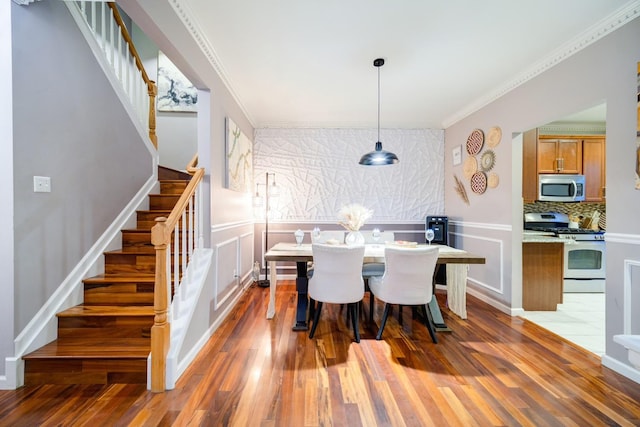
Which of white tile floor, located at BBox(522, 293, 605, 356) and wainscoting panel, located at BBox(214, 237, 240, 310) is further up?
wainscoting panel, located at BBox(214, 237, 240, 310)

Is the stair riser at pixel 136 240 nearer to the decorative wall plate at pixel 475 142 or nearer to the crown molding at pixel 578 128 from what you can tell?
the decorative wall plate at pixel 475 142

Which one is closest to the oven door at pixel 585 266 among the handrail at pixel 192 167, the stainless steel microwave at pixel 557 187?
the stainless steel microwave at pixel 557 187

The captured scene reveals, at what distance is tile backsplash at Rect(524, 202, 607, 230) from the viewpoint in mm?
4414

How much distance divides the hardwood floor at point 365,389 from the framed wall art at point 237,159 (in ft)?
5.63

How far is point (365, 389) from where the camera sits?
1825mm

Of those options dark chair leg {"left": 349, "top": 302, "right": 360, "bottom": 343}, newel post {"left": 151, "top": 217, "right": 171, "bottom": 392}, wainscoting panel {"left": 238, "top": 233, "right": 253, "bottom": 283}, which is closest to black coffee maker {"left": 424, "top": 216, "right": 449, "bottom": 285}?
dark chair leg {"left": 349, "top": 302, "right": 360, "bottom": 343}

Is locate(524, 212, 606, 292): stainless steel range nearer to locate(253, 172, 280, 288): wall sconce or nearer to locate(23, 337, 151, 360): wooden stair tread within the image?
locate(253, 172, 280, 288): wall sconce

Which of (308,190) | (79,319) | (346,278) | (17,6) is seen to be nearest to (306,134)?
(308,190)

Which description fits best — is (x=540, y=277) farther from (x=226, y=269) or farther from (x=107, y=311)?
(x=107, y=311)

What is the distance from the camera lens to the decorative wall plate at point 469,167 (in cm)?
384

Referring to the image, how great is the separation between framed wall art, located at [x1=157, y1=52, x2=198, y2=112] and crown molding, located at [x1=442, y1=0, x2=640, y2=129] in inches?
175

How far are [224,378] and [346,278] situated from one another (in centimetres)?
120

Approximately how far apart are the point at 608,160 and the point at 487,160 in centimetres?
142

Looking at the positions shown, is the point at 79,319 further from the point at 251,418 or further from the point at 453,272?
the point at 453,272
